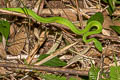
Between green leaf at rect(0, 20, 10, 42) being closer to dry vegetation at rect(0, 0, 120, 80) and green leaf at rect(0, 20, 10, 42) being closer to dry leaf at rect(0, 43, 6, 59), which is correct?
dry vegetation at rect(0, 0, 120, 80)

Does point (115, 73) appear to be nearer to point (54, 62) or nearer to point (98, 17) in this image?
point (54, 62)

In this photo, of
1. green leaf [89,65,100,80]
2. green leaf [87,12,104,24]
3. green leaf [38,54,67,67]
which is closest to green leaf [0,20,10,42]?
green leaf [38,54,67,67]

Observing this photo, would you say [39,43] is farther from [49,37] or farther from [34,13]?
[34,13]

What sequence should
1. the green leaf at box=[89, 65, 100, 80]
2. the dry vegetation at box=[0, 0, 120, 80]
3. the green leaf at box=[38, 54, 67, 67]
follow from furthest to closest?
the dry vegetation at box=[0, 0, 120, 80] < the green leaf at box=[38, 54, 67, 67] < the green leaf at box=[89, 65, 100, 80]

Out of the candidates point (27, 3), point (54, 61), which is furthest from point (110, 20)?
point (27, 3)

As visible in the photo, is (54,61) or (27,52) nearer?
(54,61)

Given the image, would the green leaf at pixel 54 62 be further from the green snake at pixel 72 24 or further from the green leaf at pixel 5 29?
the green leaf at pixel 5 29

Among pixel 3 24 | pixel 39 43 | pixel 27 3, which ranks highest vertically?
pixel 27 3

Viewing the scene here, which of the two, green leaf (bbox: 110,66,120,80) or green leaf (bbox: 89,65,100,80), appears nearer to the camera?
green leaf (bbox: 110,66,120,80)

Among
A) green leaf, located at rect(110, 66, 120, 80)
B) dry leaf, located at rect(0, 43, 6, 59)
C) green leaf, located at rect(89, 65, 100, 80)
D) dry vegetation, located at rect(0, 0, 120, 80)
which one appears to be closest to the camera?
green leaf, located at rect(110, 66, 120, 80)
